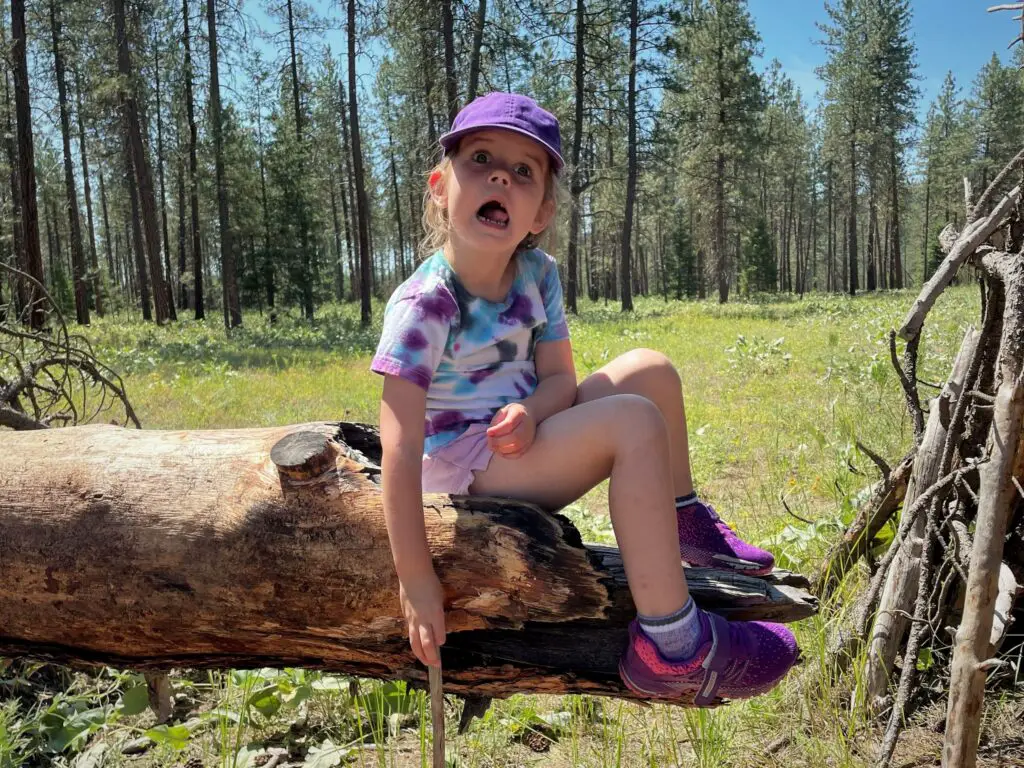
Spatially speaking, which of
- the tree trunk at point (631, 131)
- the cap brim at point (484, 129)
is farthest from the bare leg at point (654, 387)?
the tree trunk at point (631, 131)

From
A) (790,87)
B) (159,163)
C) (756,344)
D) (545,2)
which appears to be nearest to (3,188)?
(159,163)

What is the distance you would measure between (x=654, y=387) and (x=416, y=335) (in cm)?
69

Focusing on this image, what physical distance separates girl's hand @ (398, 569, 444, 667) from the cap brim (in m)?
1.05

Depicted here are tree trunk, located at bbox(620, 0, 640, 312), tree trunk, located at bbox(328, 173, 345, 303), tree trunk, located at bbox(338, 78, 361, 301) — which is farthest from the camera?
tree trunk, located at bbox(328, 173, 345, 303)

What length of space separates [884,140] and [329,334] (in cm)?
2677

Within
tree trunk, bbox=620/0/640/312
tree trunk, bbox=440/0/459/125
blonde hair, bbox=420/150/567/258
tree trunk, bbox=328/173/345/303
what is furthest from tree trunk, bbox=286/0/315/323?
blonde hair, bbox=420/150/567/258

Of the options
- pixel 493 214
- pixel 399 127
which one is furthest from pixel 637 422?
pixel 399 127

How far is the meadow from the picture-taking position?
207 centimetres

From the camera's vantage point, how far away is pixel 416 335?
5.64 ft

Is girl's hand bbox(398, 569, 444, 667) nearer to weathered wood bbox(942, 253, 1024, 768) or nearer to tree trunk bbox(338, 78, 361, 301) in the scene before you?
weathered wood bbox(942, 253, 1024, 768)

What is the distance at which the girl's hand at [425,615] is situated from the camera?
1.49 m

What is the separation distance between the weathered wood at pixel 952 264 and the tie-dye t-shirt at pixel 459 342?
897mm

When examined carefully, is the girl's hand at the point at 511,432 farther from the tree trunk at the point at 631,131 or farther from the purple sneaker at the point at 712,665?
the tree trunk at the point at 631,131

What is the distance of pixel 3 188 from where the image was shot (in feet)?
98.2
